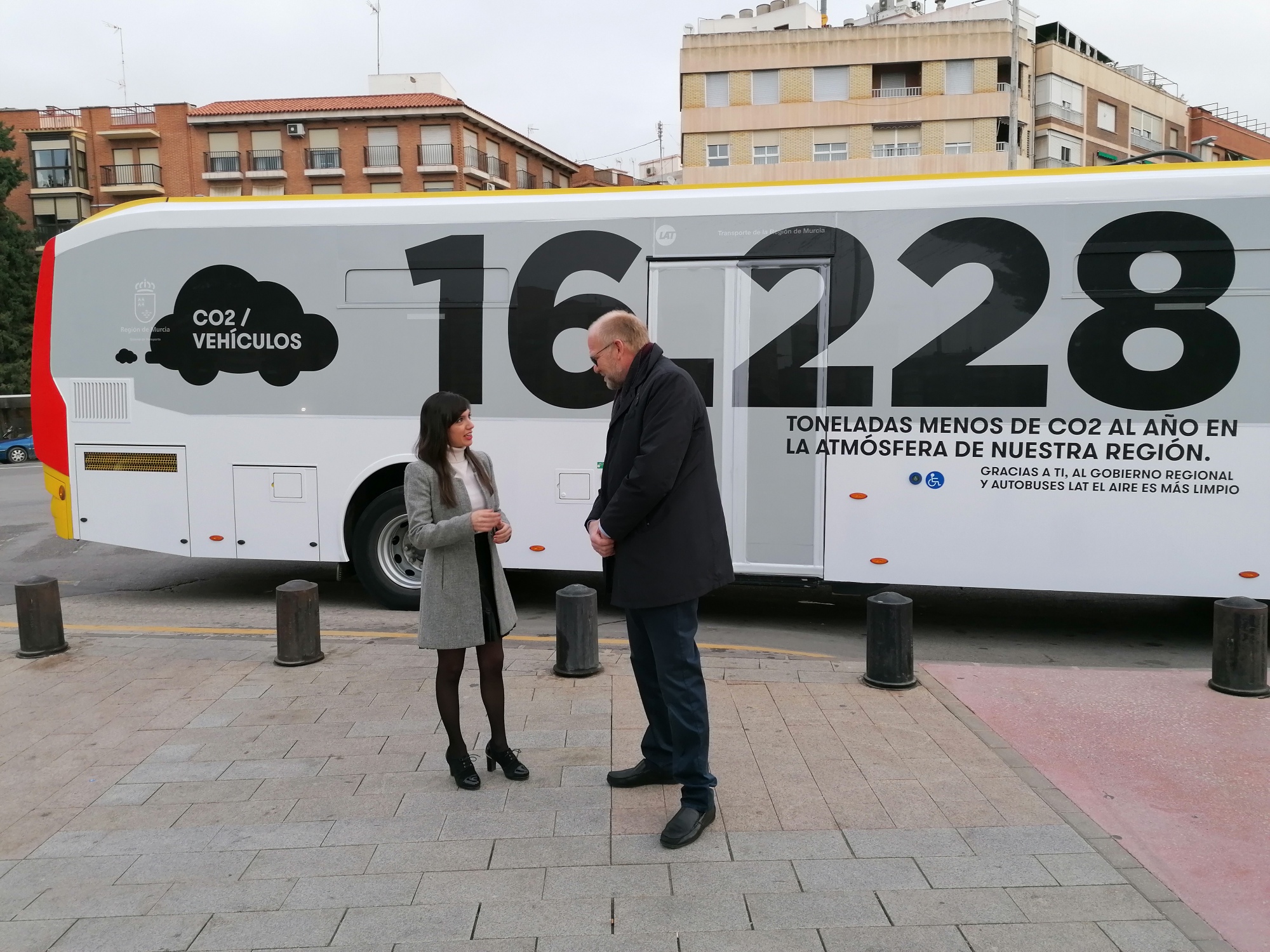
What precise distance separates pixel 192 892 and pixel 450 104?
5807 centimetres

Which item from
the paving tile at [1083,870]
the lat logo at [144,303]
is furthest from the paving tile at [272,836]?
the lat logo at [144,303]

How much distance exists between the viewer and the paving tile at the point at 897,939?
2947 millimetres

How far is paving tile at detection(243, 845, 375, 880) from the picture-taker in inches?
137

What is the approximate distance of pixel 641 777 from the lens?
165 inches

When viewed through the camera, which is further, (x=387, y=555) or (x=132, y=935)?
(x=387, y=555)

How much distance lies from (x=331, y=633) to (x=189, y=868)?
147 inches

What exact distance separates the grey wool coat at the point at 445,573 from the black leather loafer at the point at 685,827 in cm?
112

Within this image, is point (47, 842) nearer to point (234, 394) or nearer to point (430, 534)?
point (430, 534)

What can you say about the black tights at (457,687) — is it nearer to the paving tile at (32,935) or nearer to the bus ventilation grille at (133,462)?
the paving tile at (32,935)

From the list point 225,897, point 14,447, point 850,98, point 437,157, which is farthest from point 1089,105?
point 225,897

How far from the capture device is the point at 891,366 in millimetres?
6832

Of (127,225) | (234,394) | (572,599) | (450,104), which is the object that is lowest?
(572,599)

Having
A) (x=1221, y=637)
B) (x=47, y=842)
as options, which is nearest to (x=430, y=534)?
(x=47, y=842)

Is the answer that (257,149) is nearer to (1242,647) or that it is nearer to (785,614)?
(785,614)
